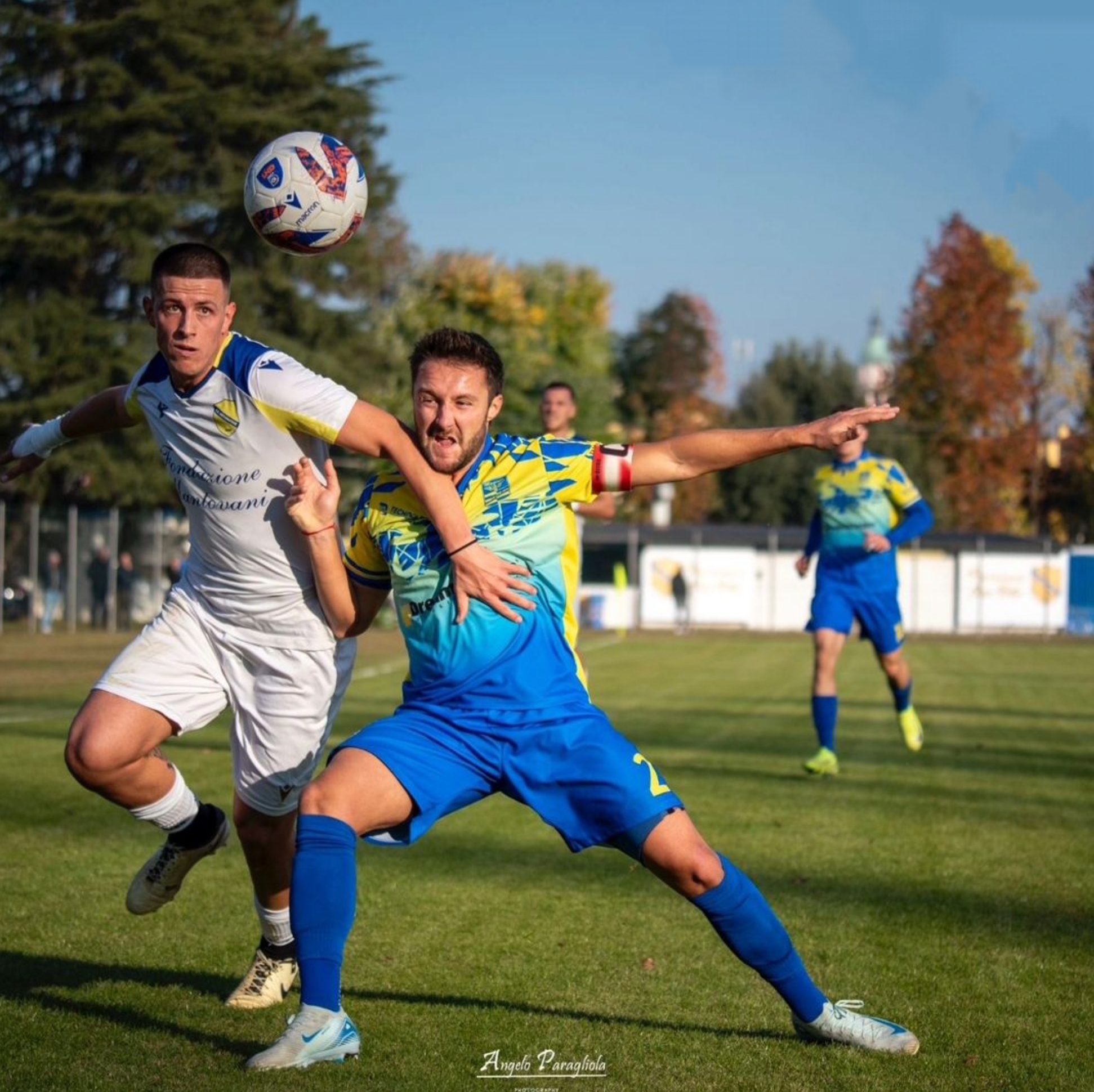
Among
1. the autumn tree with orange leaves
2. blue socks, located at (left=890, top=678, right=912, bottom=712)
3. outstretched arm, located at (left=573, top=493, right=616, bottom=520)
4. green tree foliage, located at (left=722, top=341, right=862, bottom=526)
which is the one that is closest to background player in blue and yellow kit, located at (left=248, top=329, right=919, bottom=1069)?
outstretched arm, located at (left=573, top=493, right=616, bottom=520)

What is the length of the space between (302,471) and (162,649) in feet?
3.14

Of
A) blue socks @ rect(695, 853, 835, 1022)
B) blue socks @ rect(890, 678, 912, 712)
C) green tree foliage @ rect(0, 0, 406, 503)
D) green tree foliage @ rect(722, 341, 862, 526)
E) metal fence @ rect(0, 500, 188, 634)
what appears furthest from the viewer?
green tree foliage @ rect(722, 341, 862, 526)

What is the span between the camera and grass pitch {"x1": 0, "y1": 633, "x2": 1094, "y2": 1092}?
480 cm

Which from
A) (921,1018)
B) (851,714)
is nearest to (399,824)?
→ (921,1018)

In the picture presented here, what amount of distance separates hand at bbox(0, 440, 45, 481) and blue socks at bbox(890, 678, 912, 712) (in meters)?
8.72

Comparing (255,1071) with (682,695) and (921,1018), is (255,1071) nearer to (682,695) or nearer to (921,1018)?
(921,1018)

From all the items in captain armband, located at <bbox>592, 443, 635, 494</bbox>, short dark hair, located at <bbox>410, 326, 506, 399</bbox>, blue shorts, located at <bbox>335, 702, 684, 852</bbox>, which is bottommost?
blue shorts, located at <bbox>335, 702, 684, 852</bbox>

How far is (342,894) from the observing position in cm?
457

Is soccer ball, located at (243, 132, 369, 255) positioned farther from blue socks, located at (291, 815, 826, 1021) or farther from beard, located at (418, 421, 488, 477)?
blue socks, located at (291, 815, 826, 1021)

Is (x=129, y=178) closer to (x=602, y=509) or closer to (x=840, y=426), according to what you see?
(x=602, y=509)

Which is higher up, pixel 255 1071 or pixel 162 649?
pixel 162 649

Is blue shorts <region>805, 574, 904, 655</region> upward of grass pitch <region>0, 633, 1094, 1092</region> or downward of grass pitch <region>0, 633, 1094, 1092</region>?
upward

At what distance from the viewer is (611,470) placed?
505 cm

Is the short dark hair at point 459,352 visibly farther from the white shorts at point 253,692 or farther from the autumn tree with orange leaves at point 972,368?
the autumn tree with orange leaves at point 972,368
